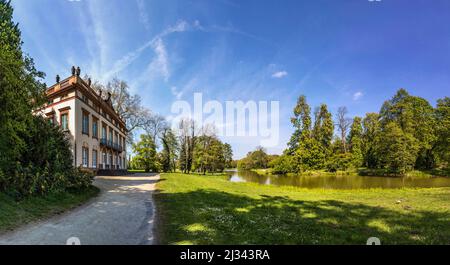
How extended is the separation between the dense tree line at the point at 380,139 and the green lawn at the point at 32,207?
4733 centimetres

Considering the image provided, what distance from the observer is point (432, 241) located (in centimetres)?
516

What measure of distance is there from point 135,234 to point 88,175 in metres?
8.18

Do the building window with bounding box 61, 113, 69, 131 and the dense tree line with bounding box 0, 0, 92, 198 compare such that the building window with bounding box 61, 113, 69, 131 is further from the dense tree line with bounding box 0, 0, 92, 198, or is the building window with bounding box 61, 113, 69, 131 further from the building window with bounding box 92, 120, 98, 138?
the dense tree line with bounding box 0, 0, 92, 198

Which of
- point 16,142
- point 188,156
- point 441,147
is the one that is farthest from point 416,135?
point 16,142

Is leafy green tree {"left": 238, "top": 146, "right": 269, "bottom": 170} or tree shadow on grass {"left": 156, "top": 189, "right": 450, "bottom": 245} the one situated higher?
tree shadow on grass {"left": 156, "top": 189, "right": 450, "bottom": 245}

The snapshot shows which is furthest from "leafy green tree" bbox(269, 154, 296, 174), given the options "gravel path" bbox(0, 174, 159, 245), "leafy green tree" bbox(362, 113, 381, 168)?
"gravel path" bbox(0, 174, 159, 245)

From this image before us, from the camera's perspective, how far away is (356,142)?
56.3 m

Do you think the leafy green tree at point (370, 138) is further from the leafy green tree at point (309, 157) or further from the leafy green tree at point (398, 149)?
the leafy green tree at point (309, 157)

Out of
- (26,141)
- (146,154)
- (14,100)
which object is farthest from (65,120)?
(146,154)

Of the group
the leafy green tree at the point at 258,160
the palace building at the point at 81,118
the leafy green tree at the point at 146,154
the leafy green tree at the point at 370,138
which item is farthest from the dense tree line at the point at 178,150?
the leafy green tree at the point at 258,160

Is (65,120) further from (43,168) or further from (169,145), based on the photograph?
(169,145)

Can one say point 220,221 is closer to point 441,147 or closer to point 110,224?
point 110,224

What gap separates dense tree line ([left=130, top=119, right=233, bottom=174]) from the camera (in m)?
42.1

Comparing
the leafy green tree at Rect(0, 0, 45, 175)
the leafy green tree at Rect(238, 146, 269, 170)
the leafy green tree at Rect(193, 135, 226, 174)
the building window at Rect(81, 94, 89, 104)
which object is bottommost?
the leafy green tree at Rect(238, 146, 269, 170)
